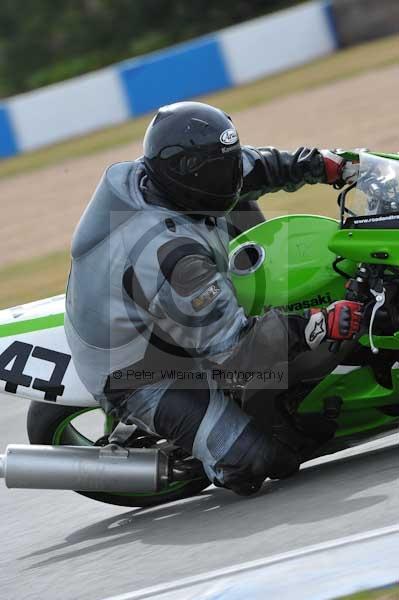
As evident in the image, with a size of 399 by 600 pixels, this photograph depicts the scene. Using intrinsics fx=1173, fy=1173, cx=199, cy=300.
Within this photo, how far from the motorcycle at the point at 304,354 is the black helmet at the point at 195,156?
383mm

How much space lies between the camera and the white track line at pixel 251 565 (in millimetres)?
3406

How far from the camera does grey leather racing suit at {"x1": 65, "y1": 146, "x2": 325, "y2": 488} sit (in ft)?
13.7

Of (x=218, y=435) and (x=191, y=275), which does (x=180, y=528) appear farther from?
(x=191, y=275)

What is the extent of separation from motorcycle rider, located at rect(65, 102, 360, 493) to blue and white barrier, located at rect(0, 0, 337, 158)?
53.6 ft

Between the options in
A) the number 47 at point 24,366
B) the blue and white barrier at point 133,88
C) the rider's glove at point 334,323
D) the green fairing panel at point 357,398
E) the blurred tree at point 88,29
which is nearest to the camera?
the rider's glove at point 334,323

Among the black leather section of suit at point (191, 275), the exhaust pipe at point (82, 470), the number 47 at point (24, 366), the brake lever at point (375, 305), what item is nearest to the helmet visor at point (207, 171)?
the black leather section of suit at point (191, 275)

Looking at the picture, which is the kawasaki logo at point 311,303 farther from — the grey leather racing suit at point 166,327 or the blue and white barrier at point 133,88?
the blue and white barrier at point 133,88

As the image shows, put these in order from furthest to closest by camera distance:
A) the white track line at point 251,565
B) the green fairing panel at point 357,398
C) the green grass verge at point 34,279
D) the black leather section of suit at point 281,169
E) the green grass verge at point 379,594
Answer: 1. the green grass verge at point 34,279
2. the black leather section of suit at point 281,169
3. the green fairing panel at point 357,398
4. the white track line at point 251,565
5. the green grass verge at point 379,594

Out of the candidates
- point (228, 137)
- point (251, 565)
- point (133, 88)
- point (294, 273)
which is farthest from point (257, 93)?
point (251, 565)

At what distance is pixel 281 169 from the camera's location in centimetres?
507

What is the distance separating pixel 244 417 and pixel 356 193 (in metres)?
0.96

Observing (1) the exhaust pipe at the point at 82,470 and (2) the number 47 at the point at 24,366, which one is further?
(2) the number 47 at the point at 24,366

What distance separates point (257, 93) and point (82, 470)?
52.6 feet

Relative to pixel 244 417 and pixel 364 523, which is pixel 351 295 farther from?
pixel 364 523
